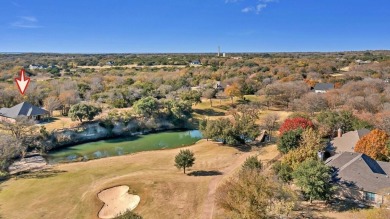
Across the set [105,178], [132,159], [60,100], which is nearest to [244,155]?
[132,159]

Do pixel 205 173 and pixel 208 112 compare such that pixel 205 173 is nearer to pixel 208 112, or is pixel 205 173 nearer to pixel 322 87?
pixel 208 112

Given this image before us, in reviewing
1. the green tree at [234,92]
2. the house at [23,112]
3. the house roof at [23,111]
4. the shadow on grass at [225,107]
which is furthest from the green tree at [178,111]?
the house roof at [23,111]

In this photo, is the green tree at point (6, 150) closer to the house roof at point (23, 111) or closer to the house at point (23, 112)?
the house at point (23, 112)

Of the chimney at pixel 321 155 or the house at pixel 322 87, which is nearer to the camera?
the chimney at pixel 321 155

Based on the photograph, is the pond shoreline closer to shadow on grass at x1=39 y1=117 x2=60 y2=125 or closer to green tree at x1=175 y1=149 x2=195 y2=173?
shadow on grass at x1=39 y1=117 x2=60 y2=125

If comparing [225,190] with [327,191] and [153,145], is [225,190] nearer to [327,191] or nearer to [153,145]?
[327,191]
